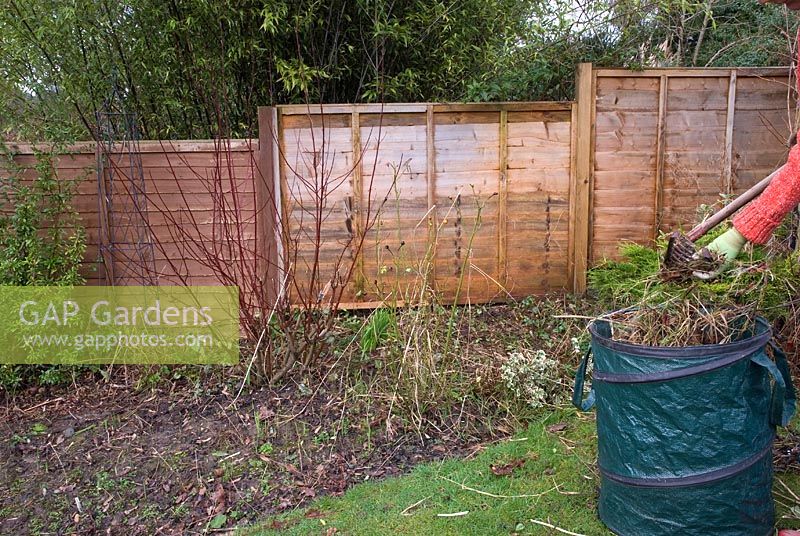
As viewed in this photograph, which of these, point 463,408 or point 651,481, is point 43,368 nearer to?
point 463,408

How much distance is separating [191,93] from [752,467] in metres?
4.37

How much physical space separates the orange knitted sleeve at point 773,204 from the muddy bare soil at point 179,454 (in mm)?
1745

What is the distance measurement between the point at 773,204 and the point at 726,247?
0.20m

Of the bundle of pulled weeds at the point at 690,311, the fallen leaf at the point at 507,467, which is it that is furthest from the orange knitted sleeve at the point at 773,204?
the fallen leaf at the point at 507,467

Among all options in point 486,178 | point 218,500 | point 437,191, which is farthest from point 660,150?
point 218,500

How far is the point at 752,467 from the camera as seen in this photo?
7.35ft

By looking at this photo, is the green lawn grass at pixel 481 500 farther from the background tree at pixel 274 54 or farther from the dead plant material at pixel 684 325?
the background tree at pixel 274 54

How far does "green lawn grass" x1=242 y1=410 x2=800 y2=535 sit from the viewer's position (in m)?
2.59

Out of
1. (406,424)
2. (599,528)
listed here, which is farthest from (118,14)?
(599,528)

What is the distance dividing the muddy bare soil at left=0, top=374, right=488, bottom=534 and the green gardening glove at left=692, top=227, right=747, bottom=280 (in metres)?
Answer: 1.54

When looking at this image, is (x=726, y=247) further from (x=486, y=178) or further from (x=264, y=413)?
(x=486, y=178)

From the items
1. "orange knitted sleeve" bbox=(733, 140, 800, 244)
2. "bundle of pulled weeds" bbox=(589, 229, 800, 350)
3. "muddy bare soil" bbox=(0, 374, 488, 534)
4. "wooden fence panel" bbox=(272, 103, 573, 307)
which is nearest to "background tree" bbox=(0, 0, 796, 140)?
"wooden fence panel" bbox=(272, 103, 573, 307)

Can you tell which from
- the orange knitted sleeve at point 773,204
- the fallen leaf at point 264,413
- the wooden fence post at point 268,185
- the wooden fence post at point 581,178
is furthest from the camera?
the wooden fence post at point 581,178
